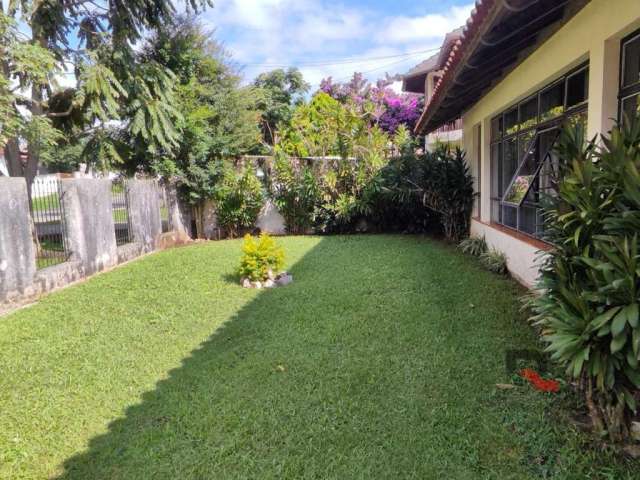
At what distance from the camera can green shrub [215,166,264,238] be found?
45.3ft

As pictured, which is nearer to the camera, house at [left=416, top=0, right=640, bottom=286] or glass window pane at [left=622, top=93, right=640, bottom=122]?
glass window pane at [left=622, top=93, right=640, bottom=122]

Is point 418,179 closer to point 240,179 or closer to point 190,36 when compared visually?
point 240,179

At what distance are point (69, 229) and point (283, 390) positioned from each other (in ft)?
21.9

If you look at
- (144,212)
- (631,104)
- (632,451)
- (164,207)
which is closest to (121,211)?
(144,212)

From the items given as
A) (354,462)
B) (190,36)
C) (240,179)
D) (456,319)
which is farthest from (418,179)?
(354,462)

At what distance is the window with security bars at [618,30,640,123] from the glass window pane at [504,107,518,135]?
3.61 m

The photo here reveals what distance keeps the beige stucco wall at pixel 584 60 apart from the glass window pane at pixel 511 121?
0.20 meters

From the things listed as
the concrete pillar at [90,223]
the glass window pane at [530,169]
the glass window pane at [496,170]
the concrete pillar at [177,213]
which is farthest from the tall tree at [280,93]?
the glass window pane at [530,169]

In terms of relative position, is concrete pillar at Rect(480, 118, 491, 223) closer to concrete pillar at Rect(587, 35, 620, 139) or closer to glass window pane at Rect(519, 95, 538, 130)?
glass window pane at Rect(519, 95, 538, 130)

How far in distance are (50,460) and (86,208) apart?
700 cm

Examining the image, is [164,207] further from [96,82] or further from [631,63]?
[631,63]

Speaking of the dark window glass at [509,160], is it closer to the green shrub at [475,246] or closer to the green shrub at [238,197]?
the green shrub at [475,246]

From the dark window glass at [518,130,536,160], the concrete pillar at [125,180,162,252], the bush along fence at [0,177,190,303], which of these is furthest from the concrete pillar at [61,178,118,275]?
the dark window glass at [518,130,536,160]

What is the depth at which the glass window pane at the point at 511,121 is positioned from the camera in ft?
25.4
